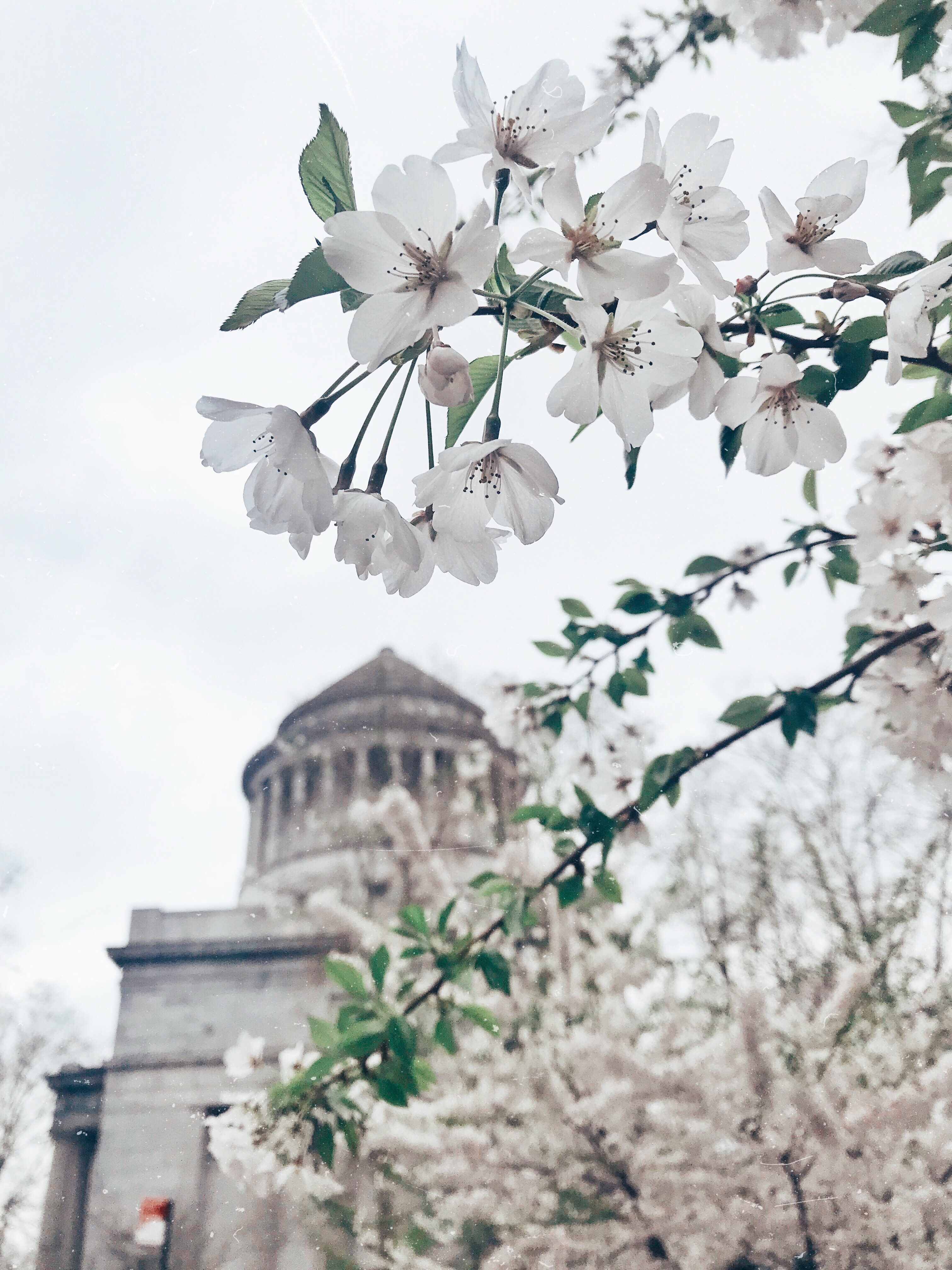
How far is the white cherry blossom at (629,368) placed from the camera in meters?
0.20

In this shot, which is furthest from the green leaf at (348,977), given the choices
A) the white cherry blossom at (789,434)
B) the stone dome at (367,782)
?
the stone dome at (367,782)

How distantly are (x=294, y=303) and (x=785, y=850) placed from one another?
2.19 meters

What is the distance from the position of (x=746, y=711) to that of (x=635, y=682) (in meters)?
0.13

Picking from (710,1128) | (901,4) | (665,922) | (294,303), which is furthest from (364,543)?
(665,922)

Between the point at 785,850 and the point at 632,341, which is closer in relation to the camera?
the point at 632,341

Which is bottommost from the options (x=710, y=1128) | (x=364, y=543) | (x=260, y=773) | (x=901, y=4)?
(x=710, y=1128)

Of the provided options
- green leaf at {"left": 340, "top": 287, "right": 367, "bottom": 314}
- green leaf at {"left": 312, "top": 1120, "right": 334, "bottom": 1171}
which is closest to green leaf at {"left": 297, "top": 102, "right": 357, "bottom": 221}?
green leaf at {"left": 340, "top": 287, "right": 367, "bottom": 314}

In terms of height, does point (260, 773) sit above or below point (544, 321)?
above

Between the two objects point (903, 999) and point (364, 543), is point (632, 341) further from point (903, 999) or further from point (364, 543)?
point (903, 999)

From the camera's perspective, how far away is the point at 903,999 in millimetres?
1633

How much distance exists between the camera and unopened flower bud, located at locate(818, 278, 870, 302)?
0.25 meters

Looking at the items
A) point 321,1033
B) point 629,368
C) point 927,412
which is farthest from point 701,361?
point 321,1033

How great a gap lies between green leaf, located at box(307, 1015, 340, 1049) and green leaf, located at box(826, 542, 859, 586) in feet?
1.92

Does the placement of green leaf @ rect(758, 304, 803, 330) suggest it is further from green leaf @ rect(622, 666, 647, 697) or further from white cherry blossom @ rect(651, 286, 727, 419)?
green leaf @ rect(622, 666, 647, 697)
